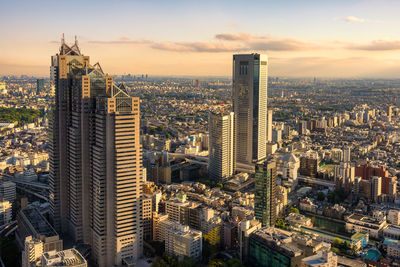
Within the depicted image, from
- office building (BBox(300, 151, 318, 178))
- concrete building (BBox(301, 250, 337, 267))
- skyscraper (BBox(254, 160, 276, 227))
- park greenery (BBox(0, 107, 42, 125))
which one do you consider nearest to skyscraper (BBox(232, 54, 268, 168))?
office building (BBox(300, 151, 318, 178))

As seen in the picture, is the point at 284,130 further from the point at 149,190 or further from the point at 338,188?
the point at 149,190

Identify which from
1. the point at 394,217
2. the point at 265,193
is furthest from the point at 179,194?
the point at 394,217

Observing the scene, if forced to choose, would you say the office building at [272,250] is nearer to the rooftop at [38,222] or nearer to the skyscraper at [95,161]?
the skyscraper at [95,161]

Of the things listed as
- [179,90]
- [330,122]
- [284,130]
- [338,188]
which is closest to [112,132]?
[338,188]

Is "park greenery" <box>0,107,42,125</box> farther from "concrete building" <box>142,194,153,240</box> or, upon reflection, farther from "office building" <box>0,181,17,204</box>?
"concrete building" <box>142,194,153,240</box>

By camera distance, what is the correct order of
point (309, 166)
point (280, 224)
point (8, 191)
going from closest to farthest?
point (280, 224), point (8, 191), point (309, 166)

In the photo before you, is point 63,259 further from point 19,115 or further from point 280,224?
point 19,115
